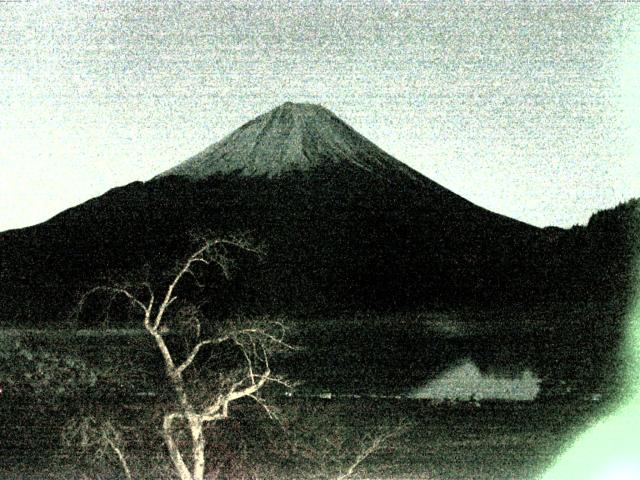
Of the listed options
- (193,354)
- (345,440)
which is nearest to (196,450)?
(193,354)

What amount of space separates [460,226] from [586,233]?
61.3 feet

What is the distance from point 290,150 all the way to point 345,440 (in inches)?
3582

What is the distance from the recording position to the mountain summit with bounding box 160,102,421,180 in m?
109

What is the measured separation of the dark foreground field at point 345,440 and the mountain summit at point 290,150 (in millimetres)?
80160

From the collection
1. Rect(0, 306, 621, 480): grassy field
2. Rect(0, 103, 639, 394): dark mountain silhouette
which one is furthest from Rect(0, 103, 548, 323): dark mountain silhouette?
Rect(0, 306, 621, 480): grassy field

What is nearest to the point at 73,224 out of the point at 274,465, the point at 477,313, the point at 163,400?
the point at 477,313

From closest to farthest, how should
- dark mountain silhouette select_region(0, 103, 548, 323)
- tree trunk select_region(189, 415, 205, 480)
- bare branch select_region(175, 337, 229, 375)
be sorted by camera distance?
bare branch select_region(175, 337, 229, 375), tree trunk select_region(189, 415, 205, 480), dark mountain silhouette select_region(0, 103, 548, 323)

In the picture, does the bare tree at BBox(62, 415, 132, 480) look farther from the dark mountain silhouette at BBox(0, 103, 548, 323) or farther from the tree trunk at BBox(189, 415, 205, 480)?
the dark mountain silhouette at BBox(0, 103, 548, 323)

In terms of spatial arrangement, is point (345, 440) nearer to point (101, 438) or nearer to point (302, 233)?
point (101, 438)

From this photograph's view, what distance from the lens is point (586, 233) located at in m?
80.8

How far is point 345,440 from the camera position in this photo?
2073 cm

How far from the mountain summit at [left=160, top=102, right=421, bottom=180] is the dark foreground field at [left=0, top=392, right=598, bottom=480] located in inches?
3156

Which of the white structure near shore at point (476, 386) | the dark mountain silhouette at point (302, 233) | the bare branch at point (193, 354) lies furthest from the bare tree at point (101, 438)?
the dark mountain silhouette at point (302, 233)

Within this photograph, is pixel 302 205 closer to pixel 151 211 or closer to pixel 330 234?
pixel 330 234
